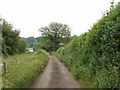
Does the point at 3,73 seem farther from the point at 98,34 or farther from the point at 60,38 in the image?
the point at 60,38

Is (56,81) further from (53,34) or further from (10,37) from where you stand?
(53,34)

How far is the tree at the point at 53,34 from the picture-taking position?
215ft

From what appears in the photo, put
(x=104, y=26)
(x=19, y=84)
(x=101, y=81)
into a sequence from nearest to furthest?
(x=101, y=81)
(x=104, y=26)
(x=19, y=84)

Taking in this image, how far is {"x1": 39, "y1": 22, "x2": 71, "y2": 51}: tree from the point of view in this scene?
2576 inches

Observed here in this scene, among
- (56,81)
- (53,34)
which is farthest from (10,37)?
(53,34)

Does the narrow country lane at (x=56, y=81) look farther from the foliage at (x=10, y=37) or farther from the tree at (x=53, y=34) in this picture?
the tree at (x=53, y=34)

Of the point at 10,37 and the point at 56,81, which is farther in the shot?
the point at 10,37

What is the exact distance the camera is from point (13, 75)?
7238 mm

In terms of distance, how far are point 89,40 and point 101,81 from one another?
2.52 m

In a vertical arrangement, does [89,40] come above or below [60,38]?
below

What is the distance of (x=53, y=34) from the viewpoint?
66250 mm

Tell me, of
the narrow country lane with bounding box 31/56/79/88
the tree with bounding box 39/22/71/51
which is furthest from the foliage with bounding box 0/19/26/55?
the tree with bounding box 39/22/71/51

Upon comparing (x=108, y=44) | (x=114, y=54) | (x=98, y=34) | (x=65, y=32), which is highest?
(x=65, y=32)

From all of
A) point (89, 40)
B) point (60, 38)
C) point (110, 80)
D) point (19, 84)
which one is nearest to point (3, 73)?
point (19, 84)
